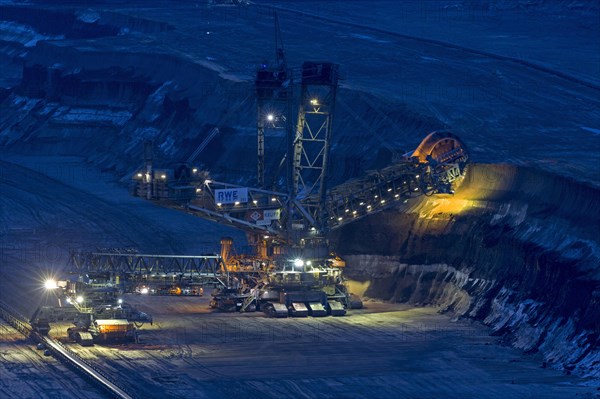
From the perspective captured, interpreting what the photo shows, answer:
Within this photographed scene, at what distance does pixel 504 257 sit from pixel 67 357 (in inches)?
1158

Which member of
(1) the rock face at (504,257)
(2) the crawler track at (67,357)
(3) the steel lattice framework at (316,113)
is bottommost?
(2) the crawler track at (67,357)

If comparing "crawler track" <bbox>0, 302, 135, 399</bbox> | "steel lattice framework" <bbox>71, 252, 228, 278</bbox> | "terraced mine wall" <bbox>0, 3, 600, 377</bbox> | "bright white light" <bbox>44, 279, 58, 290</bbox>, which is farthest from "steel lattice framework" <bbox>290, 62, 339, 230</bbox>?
"crawler track" <bbox>0, 302, 135, 399</bbox>

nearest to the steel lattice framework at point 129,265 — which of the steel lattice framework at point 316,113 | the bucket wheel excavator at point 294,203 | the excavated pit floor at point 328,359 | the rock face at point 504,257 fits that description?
the bucket wheel excavator at point 294,203

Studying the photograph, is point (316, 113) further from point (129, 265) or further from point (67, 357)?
point (67, 357)

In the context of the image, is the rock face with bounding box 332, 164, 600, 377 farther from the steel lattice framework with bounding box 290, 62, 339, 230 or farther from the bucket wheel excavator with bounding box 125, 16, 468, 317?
the steel lattice framework with bounding box 290, 62, 339, 230

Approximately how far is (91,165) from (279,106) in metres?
22.2

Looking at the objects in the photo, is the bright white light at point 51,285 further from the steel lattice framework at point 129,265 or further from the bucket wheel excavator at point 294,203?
the bucket wheel excavator at point 294,203

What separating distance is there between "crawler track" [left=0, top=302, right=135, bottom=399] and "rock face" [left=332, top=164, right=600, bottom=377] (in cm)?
2329

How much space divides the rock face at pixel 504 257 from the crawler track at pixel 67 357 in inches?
917

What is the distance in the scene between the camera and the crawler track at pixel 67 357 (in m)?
89.4

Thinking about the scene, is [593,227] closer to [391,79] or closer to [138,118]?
[391,79]

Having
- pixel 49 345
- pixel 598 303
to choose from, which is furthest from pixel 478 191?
pixel 49 345

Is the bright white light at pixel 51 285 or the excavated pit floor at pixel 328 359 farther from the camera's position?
the bright white light at pixel 51 285

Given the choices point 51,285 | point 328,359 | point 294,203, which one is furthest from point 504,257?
point 51,285
